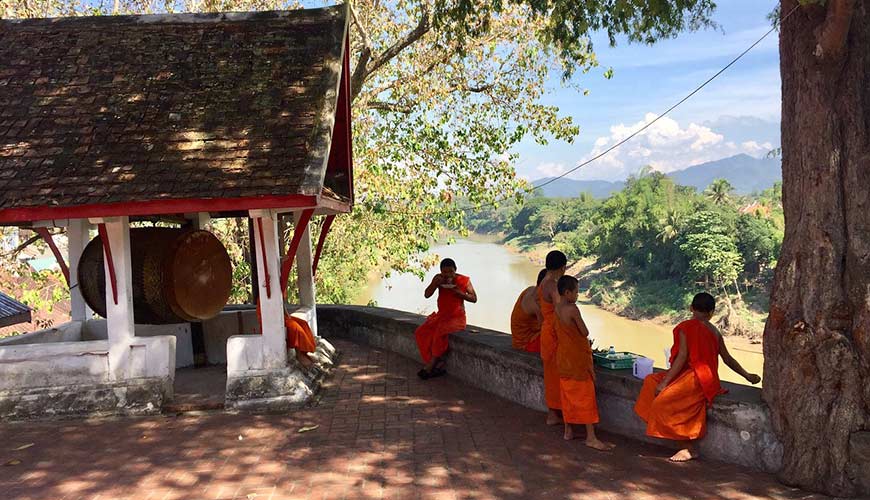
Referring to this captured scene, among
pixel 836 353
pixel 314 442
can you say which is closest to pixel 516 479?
pixel 314 442

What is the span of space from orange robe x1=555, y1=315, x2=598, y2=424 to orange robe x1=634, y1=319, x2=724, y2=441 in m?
0.51

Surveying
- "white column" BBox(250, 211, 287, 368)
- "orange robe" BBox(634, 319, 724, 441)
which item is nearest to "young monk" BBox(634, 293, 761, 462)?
"orange robe" BBox(634, 319, 724, 441)

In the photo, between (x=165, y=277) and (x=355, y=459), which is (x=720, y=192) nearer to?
(x=165, y=277)

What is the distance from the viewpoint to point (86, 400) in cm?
679

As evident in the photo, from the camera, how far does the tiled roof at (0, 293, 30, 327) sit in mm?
8367

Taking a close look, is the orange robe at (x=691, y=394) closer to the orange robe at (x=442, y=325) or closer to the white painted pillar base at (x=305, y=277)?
the orange robe at (x=442, y=325)

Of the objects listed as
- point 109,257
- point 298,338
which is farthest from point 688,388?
point 109,257

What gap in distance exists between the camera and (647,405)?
524cm

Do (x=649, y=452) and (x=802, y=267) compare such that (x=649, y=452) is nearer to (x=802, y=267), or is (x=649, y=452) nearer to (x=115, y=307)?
(x=802, y=267)

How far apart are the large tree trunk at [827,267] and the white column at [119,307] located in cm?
595

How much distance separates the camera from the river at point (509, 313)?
3422 cm

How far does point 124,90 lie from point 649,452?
6687mm

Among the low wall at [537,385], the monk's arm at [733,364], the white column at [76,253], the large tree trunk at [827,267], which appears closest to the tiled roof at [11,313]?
the white column at [76,253]

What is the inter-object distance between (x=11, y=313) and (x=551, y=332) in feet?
22.9
